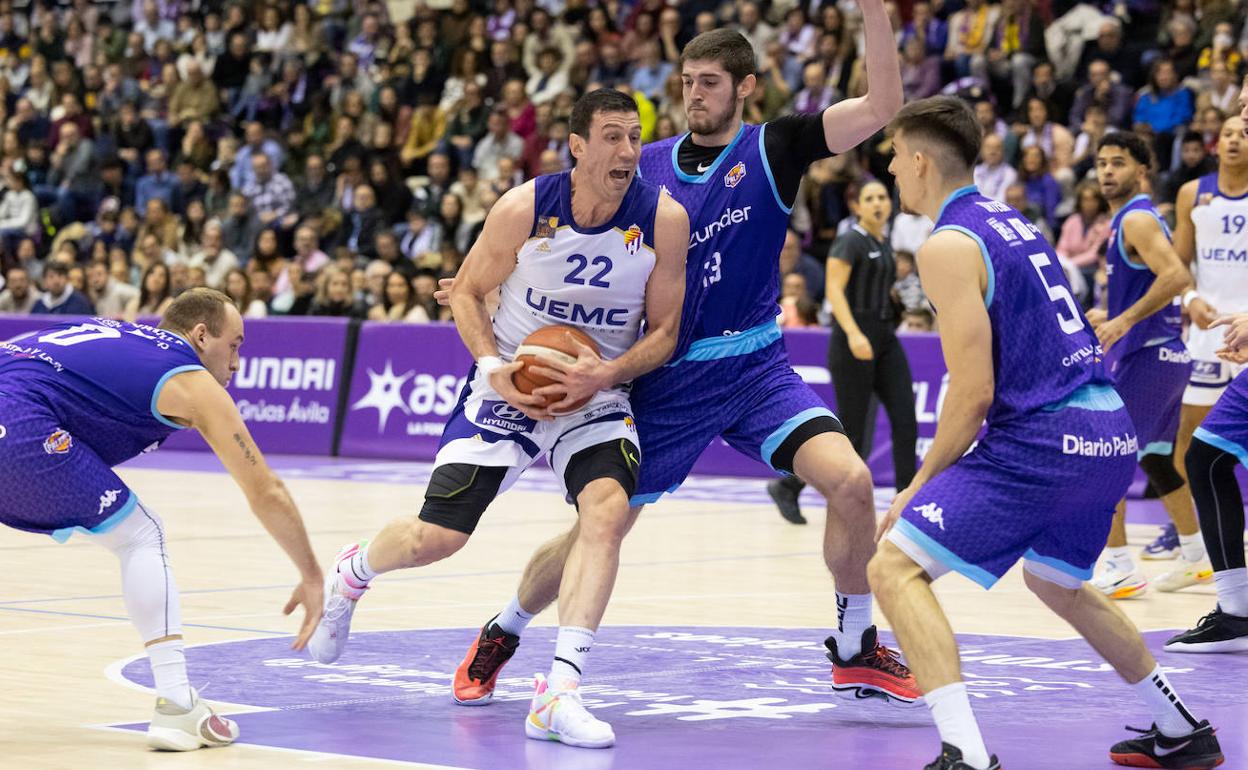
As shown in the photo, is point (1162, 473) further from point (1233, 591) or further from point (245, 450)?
point (245, 450)

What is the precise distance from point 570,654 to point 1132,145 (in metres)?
4.77

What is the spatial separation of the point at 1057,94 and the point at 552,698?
14.2m

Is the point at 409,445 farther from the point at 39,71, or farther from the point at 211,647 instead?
the point at 39,71

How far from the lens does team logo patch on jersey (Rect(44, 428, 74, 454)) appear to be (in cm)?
539

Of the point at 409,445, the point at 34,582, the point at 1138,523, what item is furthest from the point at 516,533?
the point at 409,445

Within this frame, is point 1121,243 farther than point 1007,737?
Yes

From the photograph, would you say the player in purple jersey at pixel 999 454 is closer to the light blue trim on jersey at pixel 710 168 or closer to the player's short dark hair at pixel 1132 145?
the light blue trim on jersey at pixel 710 168

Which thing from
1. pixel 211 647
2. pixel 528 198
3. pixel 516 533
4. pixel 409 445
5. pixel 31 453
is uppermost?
pixel 528 198

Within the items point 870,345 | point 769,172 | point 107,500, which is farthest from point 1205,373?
point 107,500

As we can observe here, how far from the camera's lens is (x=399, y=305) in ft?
59.7

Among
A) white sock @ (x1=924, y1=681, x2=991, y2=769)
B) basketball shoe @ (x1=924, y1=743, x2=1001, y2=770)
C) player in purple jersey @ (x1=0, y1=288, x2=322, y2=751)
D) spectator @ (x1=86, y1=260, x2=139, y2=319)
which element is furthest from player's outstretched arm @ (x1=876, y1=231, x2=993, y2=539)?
spectator @ (x1=86, y1=260, x2=139, y2=319)

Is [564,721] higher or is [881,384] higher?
[564,721]

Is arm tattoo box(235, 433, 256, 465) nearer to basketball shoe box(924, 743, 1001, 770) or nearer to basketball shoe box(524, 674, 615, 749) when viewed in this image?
basketball shoe box(524, 674, 615, 749)

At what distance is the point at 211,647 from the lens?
739 cm
